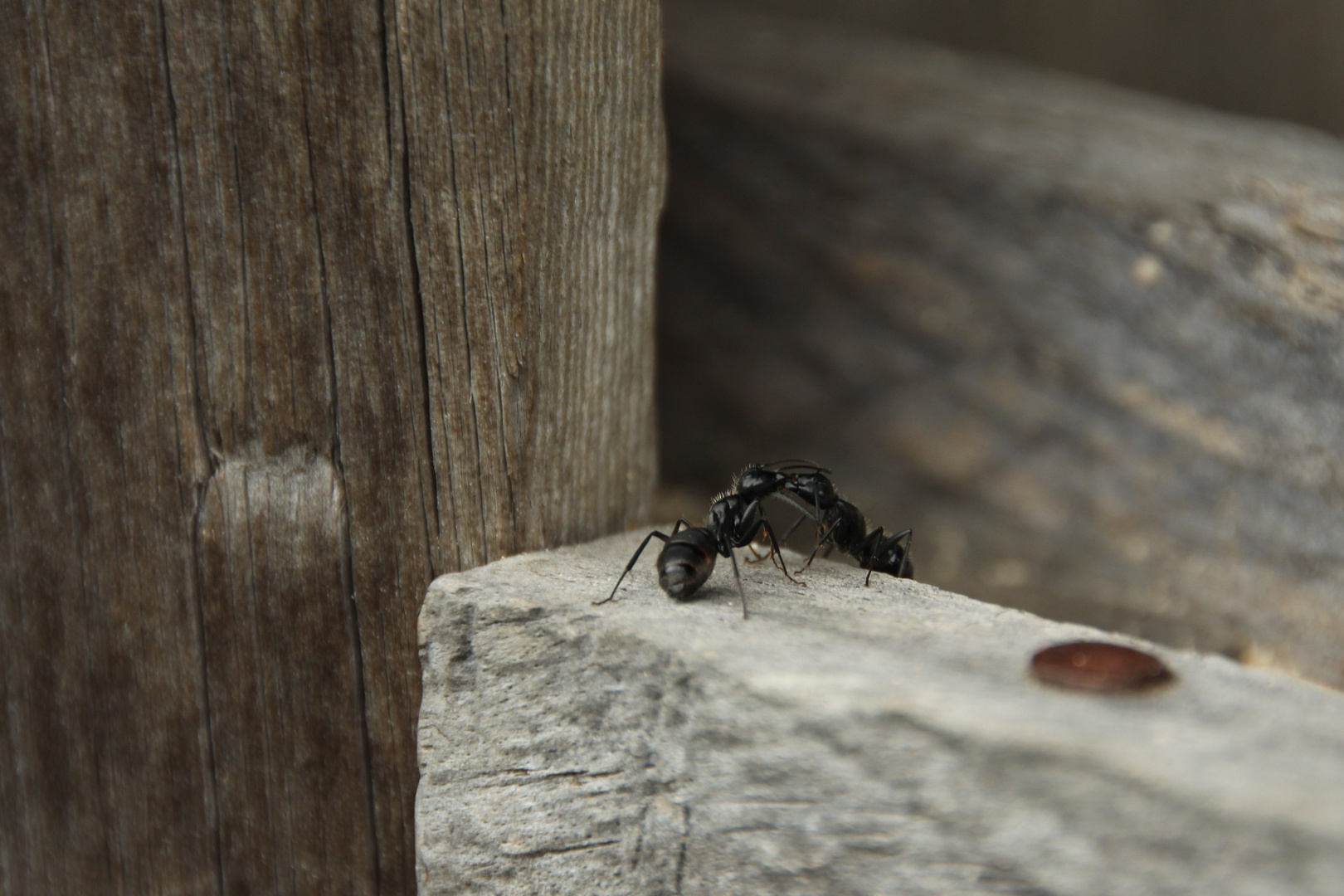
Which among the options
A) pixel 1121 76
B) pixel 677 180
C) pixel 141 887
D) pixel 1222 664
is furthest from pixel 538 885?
pixel 1121 76

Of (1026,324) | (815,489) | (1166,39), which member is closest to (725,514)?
(815,489)

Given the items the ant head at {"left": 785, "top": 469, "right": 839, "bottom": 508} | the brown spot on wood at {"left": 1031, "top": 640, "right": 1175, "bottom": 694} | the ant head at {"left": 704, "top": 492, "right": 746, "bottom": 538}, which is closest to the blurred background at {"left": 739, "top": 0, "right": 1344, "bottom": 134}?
the ant head at {"left": 785, "top": 469, "right": 839, "bottom": 508}

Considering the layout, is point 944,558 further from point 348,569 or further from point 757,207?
point 348,569

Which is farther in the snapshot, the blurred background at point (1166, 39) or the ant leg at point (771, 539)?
the blurred background at point (1166, 39)

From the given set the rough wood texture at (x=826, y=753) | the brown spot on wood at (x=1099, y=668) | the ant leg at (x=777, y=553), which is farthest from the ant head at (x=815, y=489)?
the brown spot on wood at (x=1099, y=668)

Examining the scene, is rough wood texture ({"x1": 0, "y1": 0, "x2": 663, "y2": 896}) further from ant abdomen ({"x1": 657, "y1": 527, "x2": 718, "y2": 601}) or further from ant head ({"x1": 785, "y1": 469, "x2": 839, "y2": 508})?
ant head ({"x1": 785, "y1": 469, "x2": 839, "y2": 508})

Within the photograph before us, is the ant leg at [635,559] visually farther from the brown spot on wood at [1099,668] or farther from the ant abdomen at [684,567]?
the brown spot on wood at [1099,668]

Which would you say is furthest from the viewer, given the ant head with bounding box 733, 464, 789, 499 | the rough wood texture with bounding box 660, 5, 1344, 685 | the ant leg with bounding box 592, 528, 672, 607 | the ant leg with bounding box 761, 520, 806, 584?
the rough wood texture with bounding box 660, 5, 1344, 685
